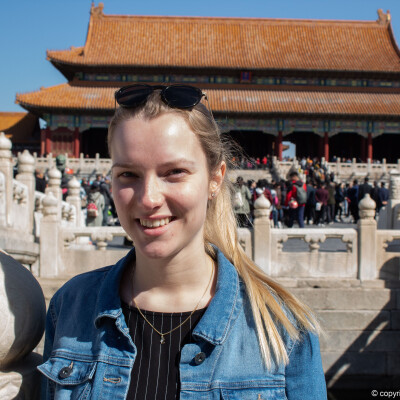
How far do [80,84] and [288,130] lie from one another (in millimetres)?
10974

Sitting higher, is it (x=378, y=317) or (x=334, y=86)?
(x=334, y=86)

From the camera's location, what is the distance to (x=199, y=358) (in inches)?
52.6

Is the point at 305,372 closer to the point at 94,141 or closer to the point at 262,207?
the point at 262,207

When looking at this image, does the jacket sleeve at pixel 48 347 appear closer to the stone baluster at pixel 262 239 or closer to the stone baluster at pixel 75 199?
the stone baluster at pixel 262 239

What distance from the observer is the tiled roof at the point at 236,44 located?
25719 mm

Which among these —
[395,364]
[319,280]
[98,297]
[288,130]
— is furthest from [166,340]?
[288,130]

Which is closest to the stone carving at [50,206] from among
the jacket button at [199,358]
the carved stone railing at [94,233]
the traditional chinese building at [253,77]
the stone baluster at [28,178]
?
the carved stone railing at [94,233]

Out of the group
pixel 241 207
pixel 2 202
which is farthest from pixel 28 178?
pixel 241 207

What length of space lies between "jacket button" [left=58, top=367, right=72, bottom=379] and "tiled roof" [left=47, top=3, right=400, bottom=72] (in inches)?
983

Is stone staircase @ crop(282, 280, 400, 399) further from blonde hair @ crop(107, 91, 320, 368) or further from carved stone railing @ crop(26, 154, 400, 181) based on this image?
carved stone railing @ crop(26, 154, 400, 181)

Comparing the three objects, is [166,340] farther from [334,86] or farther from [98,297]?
[334,86]

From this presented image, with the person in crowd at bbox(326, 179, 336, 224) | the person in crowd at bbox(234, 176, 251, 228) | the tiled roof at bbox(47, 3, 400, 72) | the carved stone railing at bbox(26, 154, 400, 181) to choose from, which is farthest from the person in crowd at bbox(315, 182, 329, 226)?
the tiled roof at bbox(47, 3, 400, 72)

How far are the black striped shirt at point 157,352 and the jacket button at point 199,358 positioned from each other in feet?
0.19

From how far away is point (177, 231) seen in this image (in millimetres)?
1412
